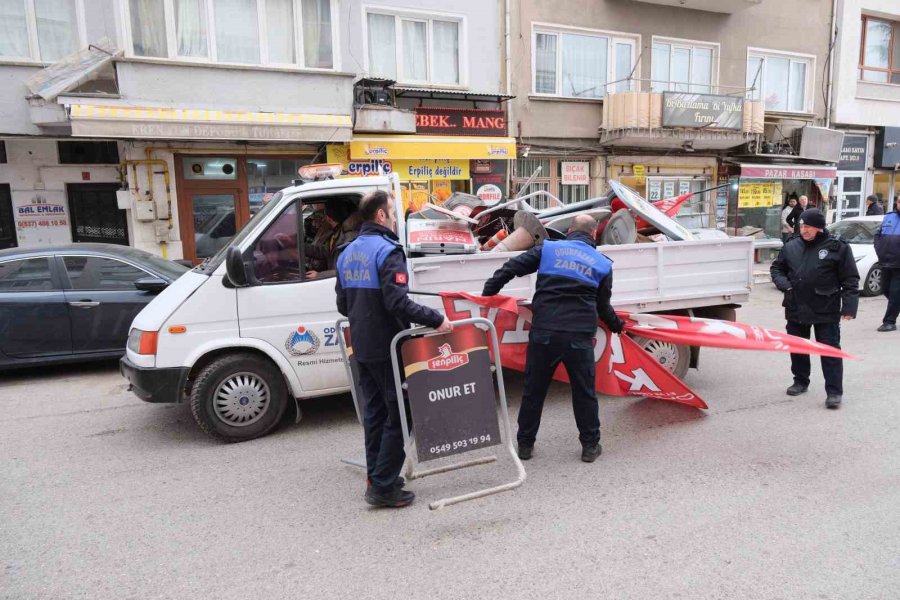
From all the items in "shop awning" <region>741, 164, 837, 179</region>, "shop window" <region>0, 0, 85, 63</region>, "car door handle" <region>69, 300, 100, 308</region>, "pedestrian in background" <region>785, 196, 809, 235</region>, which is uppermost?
"shop window" <region>0, 0, 85, 63</region>

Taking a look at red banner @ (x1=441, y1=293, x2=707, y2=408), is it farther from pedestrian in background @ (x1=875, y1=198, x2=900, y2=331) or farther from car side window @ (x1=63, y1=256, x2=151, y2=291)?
pedestrian in background @ (x1=875, y1=198, x2=900, y2=331)

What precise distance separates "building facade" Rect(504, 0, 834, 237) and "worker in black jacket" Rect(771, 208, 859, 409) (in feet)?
27.6

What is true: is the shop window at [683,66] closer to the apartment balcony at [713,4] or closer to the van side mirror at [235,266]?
the apartment balcony at [713,4]

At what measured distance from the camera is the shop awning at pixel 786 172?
55.9ft

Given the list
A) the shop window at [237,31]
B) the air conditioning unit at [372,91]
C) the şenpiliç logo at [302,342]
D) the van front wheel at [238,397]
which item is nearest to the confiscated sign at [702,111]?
the air conditioning unit at [372,91]

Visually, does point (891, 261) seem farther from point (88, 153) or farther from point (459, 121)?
point (88, 153)

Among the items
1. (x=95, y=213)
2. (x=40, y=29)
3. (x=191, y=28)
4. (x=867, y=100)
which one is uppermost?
(x=191, y=28)

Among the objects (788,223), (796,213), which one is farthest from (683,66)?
(788,223)

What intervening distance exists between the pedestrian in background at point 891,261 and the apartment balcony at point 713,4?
9315mm

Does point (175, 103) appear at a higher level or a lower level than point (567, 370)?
higher

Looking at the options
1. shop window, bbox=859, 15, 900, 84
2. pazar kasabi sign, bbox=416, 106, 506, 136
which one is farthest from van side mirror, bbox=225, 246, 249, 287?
shop window, bbox=859, 15, 900, 84

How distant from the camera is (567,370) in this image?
438 centimetres

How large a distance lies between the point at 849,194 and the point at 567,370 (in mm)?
19935

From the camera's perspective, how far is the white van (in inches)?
185
